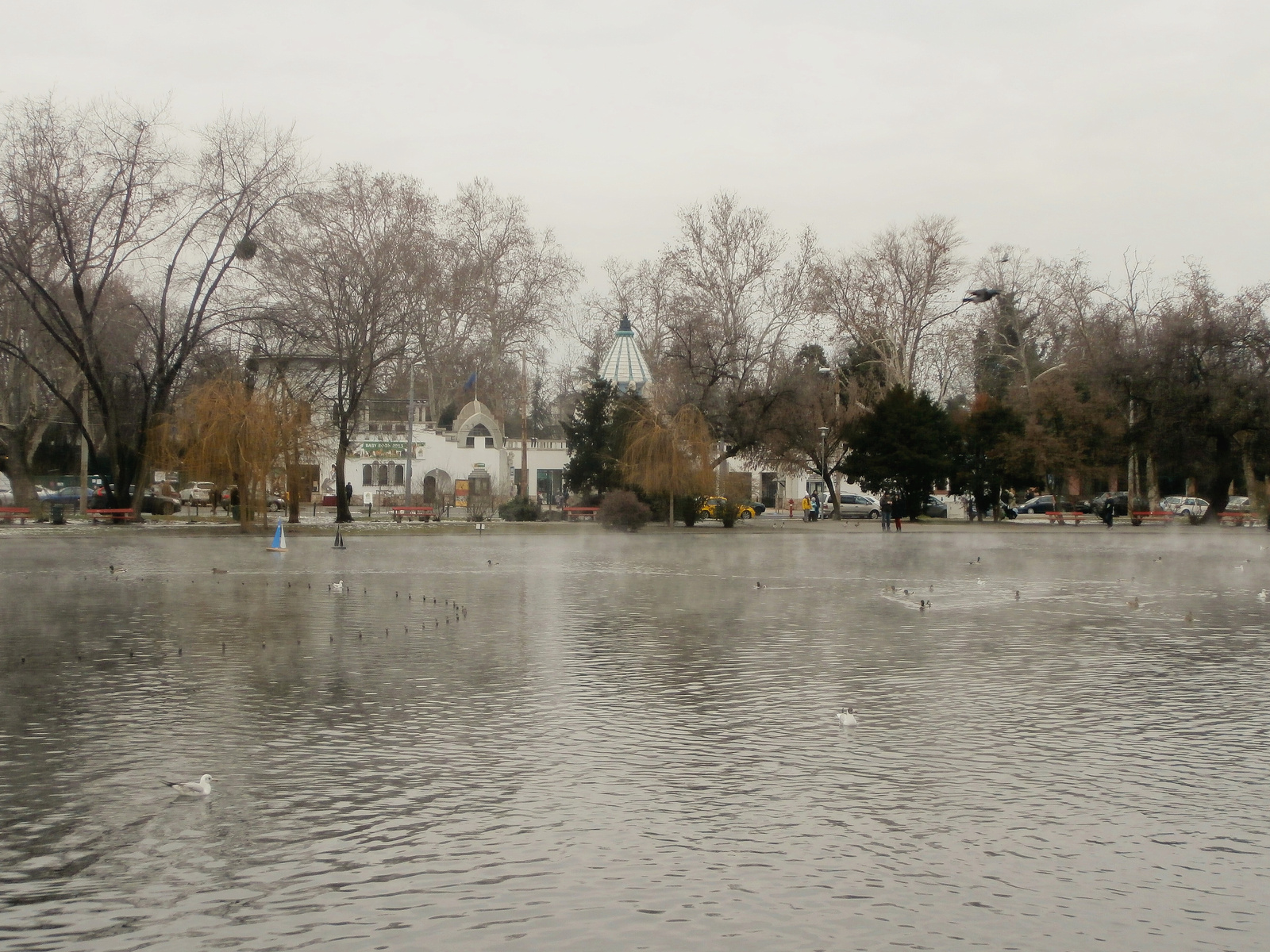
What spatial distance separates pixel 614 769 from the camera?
28.2 ft

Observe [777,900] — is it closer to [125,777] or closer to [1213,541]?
[125,777]

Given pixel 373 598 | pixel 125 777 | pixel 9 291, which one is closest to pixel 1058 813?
pixel 125 777

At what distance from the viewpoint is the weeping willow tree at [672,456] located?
54.8 m

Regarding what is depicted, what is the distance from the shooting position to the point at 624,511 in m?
52.8

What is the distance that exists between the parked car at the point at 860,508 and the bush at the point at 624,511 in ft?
96.0

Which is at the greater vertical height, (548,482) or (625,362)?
(625,362)

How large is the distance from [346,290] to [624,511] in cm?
1411

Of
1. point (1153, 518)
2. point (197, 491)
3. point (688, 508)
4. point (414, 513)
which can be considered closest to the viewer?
point (688, 508)

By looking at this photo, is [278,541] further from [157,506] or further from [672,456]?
[157,506]

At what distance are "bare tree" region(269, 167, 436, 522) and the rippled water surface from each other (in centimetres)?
3460

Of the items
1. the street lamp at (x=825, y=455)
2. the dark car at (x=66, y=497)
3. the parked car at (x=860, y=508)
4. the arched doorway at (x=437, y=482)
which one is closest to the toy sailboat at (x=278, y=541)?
the street lamp at (x=825, y=455)

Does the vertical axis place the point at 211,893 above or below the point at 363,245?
below

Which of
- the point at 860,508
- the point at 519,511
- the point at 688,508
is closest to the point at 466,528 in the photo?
the point at 519,511

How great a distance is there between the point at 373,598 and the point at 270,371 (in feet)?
106
